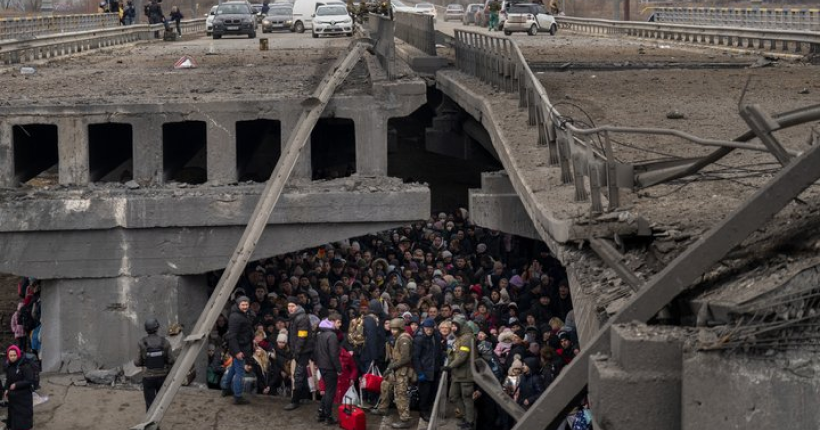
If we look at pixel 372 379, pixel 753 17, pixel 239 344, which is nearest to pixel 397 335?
pixel 372 379

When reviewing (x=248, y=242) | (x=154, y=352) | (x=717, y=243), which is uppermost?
(x=717, y=243)

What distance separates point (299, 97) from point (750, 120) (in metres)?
14.3

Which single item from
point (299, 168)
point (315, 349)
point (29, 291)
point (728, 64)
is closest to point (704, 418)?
point (315, 349)

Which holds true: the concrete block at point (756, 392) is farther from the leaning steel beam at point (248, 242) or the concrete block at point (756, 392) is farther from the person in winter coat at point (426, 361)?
the person in winter coat at point (426, 361)

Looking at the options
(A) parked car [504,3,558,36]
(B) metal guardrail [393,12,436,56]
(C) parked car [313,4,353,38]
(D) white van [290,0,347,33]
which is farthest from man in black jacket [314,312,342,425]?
(D) white van [290,0,347,33]

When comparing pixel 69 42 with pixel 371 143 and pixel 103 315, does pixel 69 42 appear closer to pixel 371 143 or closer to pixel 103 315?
pixel 371 143

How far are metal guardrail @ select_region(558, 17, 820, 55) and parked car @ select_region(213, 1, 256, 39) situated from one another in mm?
13808

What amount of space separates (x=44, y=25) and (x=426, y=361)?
33214 millimetres

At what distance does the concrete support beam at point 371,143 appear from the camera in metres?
21.7

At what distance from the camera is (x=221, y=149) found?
2133 centimetres

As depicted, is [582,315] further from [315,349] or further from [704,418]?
[315,349]

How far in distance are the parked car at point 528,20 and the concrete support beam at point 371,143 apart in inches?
1488

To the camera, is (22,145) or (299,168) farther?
(22,145)

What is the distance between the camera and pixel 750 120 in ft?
25.4
